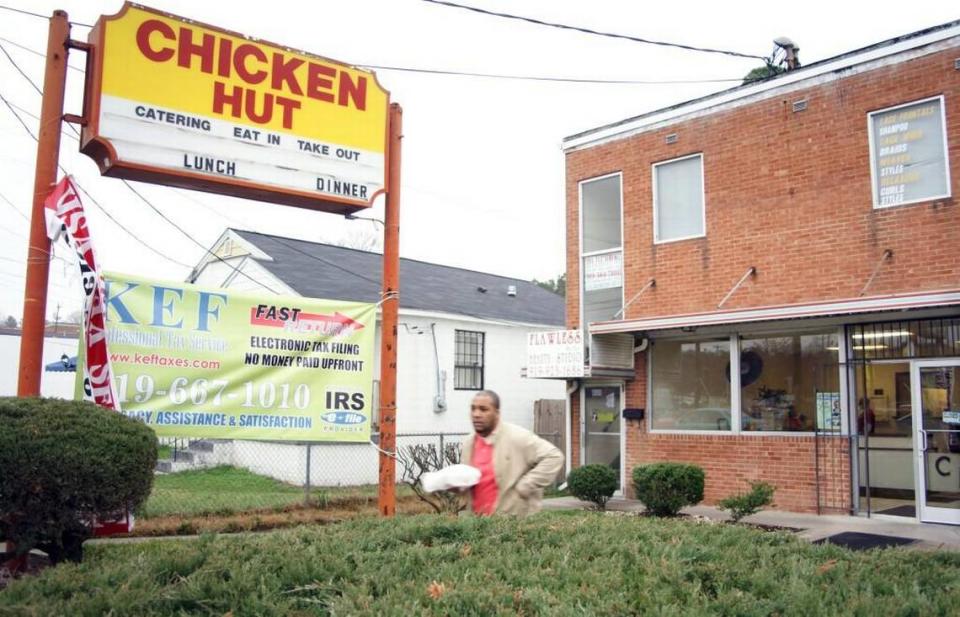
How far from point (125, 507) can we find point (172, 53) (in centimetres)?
394

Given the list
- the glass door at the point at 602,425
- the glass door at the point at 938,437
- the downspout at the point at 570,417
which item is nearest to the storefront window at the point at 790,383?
the glass door at the point at 938,437

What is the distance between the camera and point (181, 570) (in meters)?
4.14

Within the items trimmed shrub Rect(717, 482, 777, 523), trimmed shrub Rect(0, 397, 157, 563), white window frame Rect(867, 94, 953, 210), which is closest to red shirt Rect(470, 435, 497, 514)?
trimmed shrub Rect(0, 397, 157, 563)

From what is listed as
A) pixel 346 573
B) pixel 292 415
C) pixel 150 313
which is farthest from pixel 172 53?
pixel 346 573

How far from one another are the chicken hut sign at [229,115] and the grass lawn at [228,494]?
5305mm

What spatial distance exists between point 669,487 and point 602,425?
4.21 m

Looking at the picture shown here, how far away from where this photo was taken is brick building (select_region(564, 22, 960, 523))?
12.2m

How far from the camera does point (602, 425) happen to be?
653 inches

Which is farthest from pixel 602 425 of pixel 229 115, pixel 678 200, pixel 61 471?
pixel 61 471

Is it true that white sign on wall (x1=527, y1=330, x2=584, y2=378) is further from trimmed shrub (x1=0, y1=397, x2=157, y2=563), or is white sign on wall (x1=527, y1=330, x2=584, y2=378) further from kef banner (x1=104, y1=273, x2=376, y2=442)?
trimmed shrub (x1=0, y1=397, x2=157, y2=563)

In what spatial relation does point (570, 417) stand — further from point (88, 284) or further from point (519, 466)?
point (88, 284)

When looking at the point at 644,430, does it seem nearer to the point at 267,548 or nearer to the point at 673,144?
Result: the point at 673,144

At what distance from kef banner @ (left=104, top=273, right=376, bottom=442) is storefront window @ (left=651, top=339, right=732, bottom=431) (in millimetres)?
7968

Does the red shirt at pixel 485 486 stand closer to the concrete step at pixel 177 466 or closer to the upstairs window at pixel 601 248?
the upstairs window at pixel 601 248
